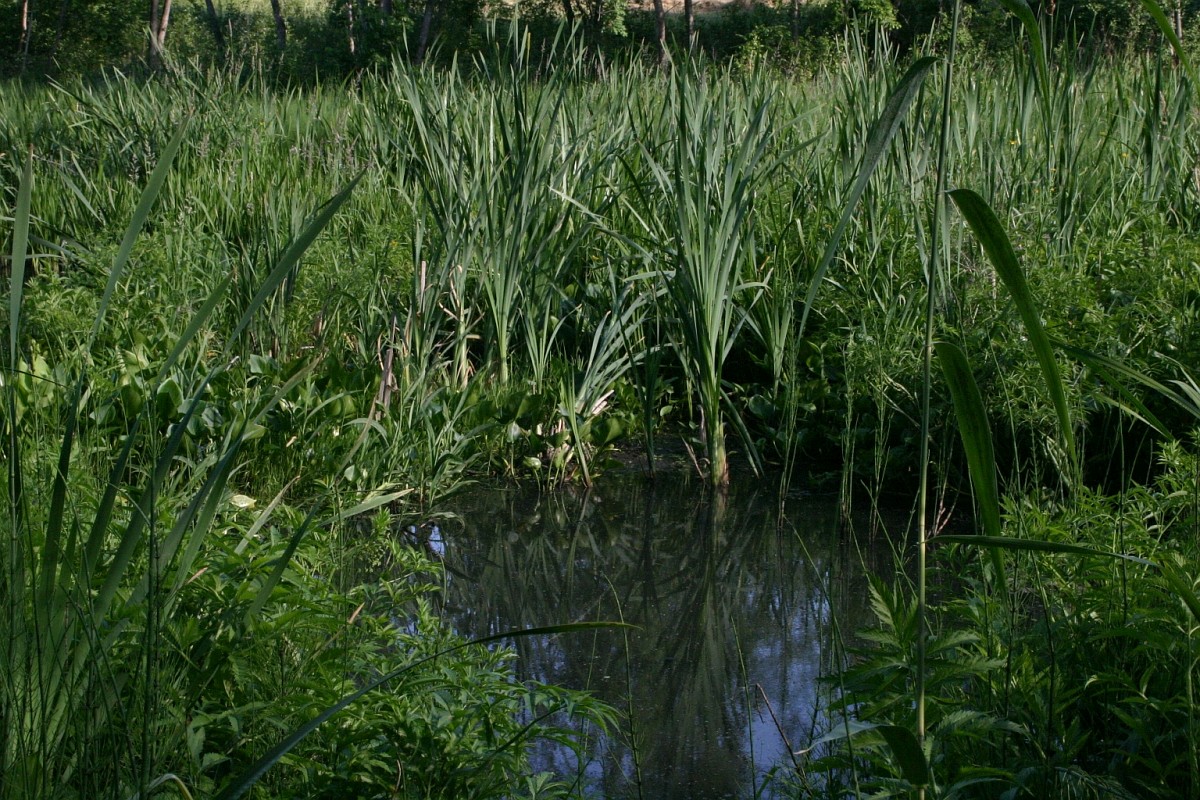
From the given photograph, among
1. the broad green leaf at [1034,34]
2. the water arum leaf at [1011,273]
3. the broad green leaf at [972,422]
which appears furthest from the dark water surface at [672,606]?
the broad green leaf at [1034,34]

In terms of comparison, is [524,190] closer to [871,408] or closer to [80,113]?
[871,408]

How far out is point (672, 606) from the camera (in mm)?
2791

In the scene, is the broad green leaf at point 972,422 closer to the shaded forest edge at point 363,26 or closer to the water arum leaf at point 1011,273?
the water arum leaf at point 1011,273

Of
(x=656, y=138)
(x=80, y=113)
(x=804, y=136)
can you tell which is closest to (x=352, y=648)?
(x=656, y=138)

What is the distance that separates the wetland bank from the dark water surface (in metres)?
0.01

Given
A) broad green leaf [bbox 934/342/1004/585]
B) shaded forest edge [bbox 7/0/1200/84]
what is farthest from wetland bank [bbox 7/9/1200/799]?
shaded forest edge [bbox 7/0/1200/84]

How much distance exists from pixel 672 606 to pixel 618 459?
1095 millimetres

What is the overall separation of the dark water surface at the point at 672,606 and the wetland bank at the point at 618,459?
1cm

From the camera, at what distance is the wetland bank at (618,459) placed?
1485 mm

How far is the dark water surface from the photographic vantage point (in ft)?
6.91

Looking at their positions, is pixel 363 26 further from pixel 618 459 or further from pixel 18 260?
pixel 18 260

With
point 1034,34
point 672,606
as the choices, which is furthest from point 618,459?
point 1034,34

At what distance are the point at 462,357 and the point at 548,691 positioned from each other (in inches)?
86.7

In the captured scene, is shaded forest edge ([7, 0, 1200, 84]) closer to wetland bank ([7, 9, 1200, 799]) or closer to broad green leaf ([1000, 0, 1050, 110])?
wetland bank ([7, 9, 1200, 799])
